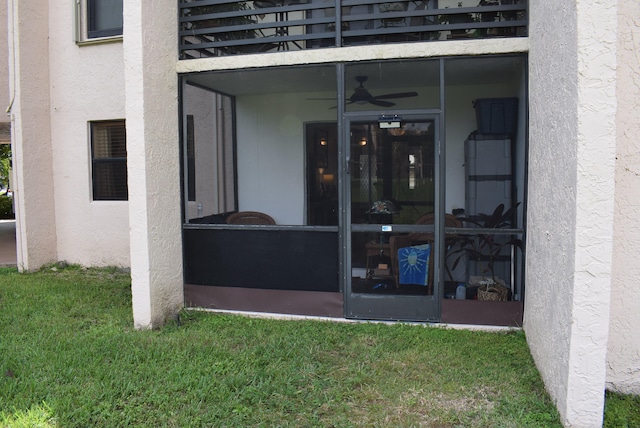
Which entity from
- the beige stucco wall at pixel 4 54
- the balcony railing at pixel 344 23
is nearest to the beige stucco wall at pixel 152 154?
the balcony railing at pixel 344 23

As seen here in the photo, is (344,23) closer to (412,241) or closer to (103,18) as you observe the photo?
(412,241)

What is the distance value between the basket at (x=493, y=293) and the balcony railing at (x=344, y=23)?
8.50 ft

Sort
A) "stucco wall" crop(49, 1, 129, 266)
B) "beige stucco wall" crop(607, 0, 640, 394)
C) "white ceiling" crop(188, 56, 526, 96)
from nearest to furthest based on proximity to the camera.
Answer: "beige stucco wall" crop(607, 0, 640, 394) < "white ceiling" crop(188, 56, 526, 96) < "stucco wall" crop(49, 1, 129, 266)

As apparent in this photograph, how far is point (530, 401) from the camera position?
3588 mm

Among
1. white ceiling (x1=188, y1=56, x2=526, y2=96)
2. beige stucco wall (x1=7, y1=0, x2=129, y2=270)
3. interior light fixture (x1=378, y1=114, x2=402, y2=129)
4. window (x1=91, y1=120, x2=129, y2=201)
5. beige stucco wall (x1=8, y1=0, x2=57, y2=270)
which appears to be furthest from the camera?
window (x1=91, y1=120, x2=129, y2=201)

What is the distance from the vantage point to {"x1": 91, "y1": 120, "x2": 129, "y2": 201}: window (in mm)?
8492

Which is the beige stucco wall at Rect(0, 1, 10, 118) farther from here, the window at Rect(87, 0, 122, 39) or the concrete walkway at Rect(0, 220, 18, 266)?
the concrete walkway at Rect(0, 220, 18, 266)

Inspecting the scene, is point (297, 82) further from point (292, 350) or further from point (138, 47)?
point (292, 350)

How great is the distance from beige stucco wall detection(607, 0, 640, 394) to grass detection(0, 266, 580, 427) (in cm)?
62

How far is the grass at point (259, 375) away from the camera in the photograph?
346 centimetres

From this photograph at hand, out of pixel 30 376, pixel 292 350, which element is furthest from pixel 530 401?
pixel 30 376

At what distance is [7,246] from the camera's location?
1157cm

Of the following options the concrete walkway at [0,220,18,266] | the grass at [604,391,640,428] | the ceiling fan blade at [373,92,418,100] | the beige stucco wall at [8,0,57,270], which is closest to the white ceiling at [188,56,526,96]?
the ceiling fan blade at [373,92,418,100]

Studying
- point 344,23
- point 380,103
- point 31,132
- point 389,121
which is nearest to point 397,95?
point 380,103
